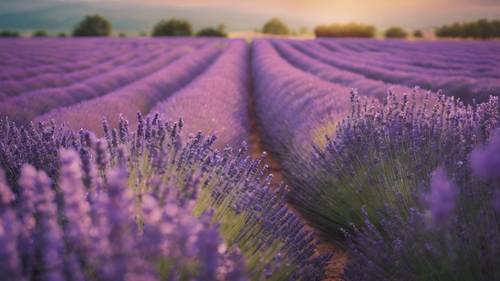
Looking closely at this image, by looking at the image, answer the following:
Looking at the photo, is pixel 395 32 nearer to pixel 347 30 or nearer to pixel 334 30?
pixel 347 30

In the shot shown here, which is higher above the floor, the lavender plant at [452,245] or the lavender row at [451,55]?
the lavender row at [451,55]

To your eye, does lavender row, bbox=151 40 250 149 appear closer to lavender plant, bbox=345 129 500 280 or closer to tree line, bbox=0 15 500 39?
lavender plant, bbox=345 129 500 280

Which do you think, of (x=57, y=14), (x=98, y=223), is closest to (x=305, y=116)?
(x=98, y=223)

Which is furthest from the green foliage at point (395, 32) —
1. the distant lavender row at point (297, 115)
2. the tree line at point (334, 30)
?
the distant lavender row at point (297, 115)

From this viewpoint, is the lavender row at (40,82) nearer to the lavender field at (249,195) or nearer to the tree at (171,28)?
the lavender field at (249,195)

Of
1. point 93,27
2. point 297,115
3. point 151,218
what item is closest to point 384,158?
point 297,115

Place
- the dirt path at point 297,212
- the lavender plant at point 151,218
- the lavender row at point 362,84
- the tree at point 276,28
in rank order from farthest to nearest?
the tree at point 276,28 → the lavender row at point 362,84 → the dirt path at point 297,212 → the lavender plant at point 151,218
